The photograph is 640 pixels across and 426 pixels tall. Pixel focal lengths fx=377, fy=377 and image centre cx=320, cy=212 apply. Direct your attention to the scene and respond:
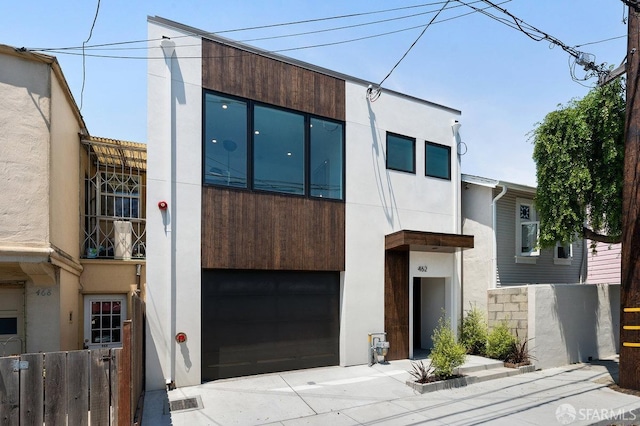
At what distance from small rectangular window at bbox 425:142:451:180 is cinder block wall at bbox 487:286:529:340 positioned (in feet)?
11.5

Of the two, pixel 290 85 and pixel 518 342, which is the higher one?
pixel 290 85

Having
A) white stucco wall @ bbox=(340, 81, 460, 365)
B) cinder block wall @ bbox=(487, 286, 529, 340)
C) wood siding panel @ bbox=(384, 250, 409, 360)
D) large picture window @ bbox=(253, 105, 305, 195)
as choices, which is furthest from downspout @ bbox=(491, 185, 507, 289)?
large picture window @ bbox=(253, 105, 305, 195)

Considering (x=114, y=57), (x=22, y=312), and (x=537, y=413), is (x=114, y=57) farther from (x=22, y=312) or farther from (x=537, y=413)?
(x=537, y=413)

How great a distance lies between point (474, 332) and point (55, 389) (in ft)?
31.0

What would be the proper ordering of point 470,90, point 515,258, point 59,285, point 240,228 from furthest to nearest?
point 515,258
point 470,90
point 240,228
point 59,285

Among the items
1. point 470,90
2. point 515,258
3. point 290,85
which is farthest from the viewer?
point 515,258

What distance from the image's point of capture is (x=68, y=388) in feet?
14.3

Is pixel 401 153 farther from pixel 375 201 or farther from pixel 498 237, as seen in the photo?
pixel 498 237

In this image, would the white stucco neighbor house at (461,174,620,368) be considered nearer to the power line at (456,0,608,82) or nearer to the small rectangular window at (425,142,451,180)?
the small rectangular window at (425,142,451,180)

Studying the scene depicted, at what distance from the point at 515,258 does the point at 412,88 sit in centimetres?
584

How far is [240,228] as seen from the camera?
7.85 m

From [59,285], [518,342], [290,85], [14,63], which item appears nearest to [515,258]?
[518,342]

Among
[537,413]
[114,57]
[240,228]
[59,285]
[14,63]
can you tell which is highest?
[114,57]

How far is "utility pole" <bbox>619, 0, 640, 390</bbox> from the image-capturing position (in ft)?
24.5
